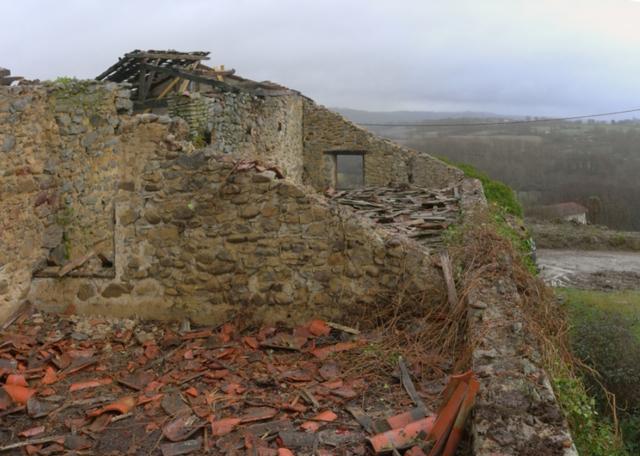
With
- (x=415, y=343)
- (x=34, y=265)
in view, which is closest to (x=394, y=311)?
(x=415, y=343)

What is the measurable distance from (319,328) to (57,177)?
3.17 m

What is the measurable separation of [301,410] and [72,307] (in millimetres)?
3170

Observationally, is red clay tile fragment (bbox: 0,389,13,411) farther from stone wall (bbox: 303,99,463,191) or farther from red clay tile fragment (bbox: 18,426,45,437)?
stone wall (bbox: 303,99,463,191)

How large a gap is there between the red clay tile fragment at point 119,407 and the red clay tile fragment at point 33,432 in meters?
0.31

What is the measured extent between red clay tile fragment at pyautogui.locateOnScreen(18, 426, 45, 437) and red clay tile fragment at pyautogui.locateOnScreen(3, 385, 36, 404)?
0.44 metres

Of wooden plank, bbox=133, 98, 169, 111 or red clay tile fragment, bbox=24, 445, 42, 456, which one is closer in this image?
red clay tile fragment, bbox=24, 445, 42, 456

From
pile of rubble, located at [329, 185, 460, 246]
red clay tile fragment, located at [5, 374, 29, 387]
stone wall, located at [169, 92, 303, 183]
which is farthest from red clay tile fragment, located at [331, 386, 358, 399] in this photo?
stone wall, located at [169, 92, 303, 183]

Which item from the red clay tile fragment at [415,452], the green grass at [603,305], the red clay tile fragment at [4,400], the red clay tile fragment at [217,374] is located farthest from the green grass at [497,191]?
the red clay tile fragment at [415,452]

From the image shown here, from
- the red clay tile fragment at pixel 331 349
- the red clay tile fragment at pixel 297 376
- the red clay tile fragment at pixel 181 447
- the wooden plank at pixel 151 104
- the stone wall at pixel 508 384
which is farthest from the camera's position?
the wooden plank at pixel 151 104

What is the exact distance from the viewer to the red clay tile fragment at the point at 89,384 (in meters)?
4.77

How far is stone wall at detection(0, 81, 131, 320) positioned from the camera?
19.3 feet

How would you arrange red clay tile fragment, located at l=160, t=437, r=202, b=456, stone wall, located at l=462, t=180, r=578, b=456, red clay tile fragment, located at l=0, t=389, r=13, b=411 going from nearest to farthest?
stone wall, located at l=462, t=180, r=578, b=456, red clay tile fragment, located at l=160, t=437, r=202, b=456, red clay tile fragment, located at l=0, t=389, r=13, b=411

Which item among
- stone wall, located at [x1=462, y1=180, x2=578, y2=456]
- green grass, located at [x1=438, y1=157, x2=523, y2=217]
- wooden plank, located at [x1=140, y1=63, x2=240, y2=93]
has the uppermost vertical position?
wooden plank, located at [x1=140, y1=63, x2=240, y2=93]

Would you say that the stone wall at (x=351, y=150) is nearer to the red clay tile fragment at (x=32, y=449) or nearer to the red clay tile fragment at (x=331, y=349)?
the red clay tile fragment at (x=331, y=349)
